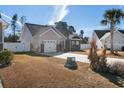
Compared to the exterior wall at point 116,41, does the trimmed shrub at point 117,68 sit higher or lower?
lower

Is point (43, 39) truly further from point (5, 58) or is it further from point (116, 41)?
point (5, 58)

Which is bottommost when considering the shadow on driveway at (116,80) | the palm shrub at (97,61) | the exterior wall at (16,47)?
the shadow on driveway at (116,80)

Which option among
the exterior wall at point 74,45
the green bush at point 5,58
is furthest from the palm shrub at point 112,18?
the exterior wall at point 74,45

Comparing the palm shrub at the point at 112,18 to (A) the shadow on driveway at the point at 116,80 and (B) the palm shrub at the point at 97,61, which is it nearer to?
(B) the palm shrub at the point at 97,61

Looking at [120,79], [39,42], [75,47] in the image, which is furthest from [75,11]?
[75,47]

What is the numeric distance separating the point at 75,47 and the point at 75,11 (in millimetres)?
18526

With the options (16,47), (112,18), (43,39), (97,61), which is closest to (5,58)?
(97,61)

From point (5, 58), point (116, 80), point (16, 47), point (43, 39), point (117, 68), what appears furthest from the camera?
point (43, 39)

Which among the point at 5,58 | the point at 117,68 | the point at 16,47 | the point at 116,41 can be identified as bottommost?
the point at 117,68

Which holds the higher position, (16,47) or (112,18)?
(112,18)

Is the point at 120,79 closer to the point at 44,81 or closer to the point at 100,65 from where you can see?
the point at 100,65

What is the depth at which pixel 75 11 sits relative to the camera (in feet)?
54.4

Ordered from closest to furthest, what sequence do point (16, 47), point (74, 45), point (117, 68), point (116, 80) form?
point (116, 80)
point (117, 68)
point (16, 47)
point (74, 45)
